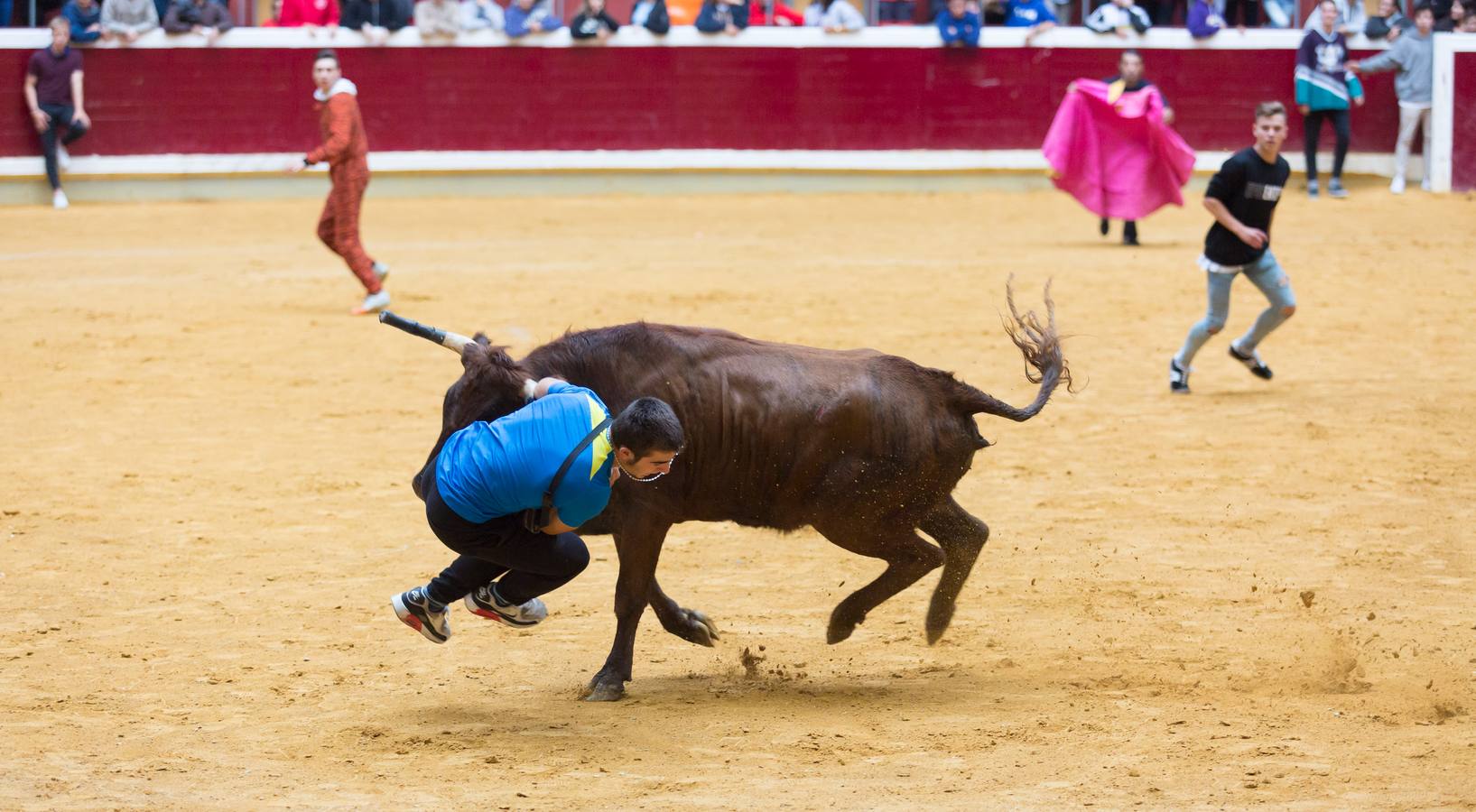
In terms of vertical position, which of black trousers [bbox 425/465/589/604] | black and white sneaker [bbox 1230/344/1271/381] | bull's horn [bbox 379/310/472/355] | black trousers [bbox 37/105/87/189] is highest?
black trousers [bbox 37/105/87/189]

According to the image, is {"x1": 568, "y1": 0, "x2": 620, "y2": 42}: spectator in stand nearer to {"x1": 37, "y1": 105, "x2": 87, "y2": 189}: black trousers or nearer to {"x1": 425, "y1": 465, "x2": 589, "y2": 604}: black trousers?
{"x1": 37, "y1": 105, "x2": 87, "y2": 189}: black trousers

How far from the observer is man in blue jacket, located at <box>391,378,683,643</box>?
4.68m


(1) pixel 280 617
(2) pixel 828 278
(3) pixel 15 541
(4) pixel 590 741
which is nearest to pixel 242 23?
(2) pixel 828 278

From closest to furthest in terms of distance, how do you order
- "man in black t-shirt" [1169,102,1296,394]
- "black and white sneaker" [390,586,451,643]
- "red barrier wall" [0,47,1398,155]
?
"black and white sneaker" [390,586,451,643], "man in black t-shirt" [1169,102,1296,394], "red barrier wall" [0,47,1398,155]

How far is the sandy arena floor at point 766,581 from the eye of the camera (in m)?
4.64

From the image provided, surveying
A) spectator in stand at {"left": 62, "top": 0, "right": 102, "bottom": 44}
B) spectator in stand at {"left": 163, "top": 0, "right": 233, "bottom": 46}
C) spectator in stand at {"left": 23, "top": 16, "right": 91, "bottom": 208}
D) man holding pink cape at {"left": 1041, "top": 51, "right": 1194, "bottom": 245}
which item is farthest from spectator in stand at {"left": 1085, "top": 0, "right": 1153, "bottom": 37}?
spectator in stand at {"left": 23, "top": 16, "right": 91, "bottom": 208}

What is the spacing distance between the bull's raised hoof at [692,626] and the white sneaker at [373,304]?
7180mm

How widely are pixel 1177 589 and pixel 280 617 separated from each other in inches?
127

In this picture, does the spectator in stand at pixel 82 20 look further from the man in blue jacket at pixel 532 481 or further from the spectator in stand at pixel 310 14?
the man in blue jacket at pixel 532 481

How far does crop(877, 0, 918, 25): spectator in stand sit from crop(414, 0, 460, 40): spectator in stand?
4792 millimetres

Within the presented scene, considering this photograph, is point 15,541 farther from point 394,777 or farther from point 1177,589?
point 1177,589

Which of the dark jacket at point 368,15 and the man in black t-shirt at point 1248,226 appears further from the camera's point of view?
the dark jacket at point 368,15

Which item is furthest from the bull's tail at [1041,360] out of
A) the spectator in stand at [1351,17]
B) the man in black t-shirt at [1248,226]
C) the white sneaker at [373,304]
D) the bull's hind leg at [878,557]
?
the spectator in stand at [1351,17]

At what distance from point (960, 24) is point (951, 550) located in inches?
550
